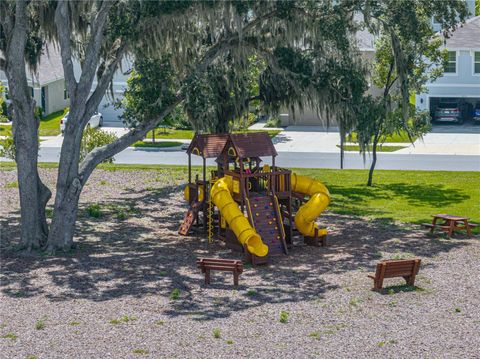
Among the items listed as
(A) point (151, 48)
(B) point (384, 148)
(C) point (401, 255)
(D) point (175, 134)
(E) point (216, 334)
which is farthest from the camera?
(D) point (175, 134)

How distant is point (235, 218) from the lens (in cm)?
2220

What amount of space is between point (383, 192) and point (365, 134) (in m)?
6.71

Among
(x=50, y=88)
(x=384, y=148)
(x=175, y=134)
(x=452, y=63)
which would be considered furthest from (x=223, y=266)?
Answer: (x=50, y=88)

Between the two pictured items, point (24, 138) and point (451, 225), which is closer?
point (24, 138)

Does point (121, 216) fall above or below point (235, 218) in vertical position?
below

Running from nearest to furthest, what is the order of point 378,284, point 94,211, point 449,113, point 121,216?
1. point 378,284
2. point 121,216
3. point 94,211
4. point 449,113

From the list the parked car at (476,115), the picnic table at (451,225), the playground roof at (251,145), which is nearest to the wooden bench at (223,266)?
the playground roof at (251,145)

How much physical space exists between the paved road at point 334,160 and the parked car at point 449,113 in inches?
411

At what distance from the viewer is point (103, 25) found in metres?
22.0

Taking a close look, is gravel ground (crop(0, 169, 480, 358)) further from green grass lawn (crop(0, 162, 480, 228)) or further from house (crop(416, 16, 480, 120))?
house (crop(416, 16, 480, 120))

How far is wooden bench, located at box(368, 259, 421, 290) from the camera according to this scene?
19.2m

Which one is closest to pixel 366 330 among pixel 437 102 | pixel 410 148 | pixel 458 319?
pixel 458 319

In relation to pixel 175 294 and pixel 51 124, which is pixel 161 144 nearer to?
pixel 51 124

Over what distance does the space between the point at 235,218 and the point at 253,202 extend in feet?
2.87
